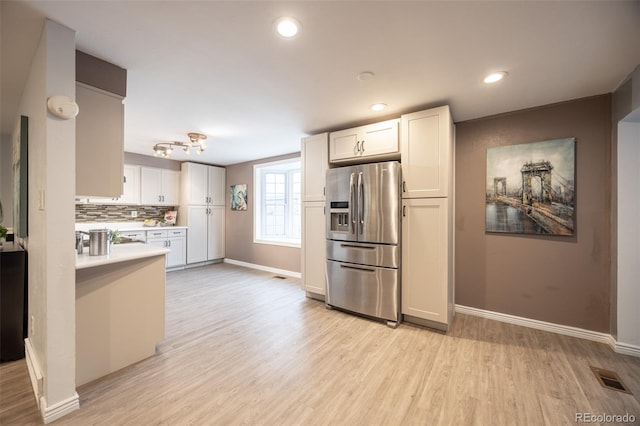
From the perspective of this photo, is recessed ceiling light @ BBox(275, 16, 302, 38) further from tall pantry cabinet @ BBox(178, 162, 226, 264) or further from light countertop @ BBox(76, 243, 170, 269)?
tall pantry cabinet @ BBox(178, 162, 226, 264)

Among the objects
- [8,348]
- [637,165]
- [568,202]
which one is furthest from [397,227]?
[8,348]

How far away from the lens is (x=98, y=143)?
185cm

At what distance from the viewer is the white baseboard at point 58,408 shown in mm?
1445

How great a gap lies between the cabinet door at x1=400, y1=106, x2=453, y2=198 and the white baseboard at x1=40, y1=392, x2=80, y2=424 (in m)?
3.06

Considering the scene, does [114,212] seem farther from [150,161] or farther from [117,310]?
[117,310]

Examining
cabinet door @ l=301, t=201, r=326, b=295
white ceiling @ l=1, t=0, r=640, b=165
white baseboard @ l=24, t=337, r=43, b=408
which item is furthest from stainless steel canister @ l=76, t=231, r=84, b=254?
cabinet door @ l=301, t=201, r=326, b=295

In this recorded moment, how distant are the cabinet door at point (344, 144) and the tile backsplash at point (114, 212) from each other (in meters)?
4.36

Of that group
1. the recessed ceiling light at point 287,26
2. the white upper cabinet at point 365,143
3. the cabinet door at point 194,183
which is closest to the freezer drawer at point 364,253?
the white upper cabinet at point 365,143

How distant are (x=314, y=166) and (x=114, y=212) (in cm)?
423

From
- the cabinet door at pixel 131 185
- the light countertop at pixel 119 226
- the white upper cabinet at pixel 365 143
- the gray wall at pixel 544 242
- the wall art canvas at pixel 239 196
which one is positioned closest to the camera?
the gray wall at pixel 544 242

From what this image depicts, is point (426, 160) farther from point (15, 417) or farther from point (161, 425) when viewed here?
point (15, 417)

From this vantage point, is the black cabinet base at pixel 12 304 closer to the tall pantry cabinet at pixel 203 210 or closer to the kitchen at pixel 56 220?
the kitchen at pixel 56 220

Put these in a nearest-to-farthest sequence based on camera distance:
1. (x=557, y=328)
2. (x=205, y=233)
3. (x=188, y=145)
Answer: (x=557, y=328)
(x=188, y=145)
(x=205, y=233)

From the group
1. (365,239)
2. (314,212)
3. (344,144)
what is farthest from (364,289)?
A: (344,144)
